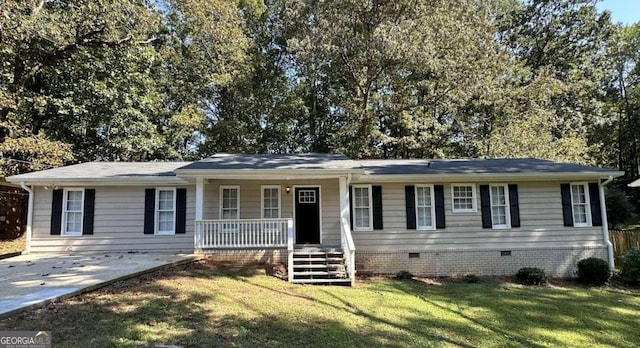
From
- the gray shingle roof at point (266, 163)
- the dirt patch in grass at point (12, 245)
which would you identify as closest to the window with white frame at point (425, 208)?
the gray shingle roof at point (266, 163)

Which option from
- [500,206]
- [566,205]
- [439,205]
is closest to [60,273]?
Result: [439,205]

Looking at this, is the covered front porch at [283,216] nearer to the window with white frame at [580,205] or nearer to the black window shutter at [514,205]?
the black window shutter at [514,205]

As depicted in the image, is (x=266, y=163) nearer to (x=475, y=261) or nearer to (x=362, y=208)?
(x=362, y=208)

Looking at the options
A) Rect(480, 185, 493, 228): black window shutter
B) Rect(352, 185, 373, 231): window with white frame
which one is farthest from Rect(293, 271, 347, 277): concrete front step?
Rect(480, 185, 493, 228): black window shutter

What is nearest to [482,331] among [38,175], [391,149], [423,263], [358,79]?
[423,263]

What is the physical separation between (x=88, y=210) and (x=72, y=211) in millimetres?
506

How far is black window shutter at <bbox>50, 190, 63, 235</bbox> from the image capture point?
11.3m

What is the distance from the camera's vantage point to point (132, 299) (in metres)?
6.11

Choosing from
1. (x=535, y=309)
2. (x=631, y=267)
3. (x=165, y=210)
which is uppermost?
(x=165, y=210)

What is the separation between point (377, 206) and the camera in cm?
1144

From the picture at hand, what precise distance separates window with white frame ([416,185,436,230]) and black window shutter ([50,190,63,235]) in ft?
35.8

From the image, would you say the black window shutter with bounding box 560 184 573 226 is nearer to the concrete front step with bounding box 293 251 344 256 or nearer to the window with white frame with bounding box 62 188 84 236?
the concrete front step with bounding box 293 251 344 256

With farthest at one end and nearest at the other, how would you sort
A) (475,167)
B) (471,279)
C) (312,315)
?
(475,167), (471,279), (312,315)

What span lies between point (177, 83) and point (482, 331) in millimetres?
20208
